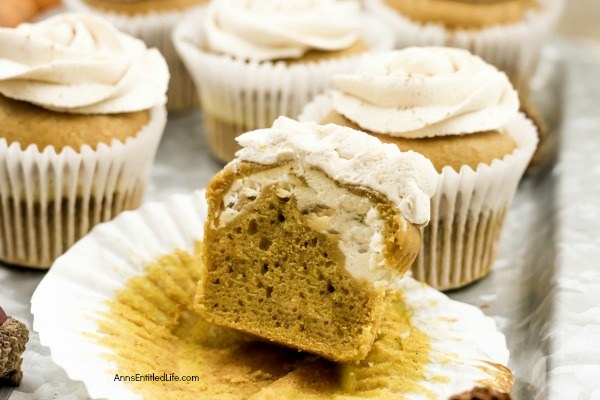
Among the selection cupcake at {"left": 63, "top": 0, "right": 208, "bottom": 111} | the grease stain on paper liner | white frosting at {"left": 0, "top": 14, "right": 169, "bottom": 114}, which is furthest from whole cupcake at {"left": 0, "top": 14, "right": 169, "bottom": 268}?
cupcake at {"left": 63, "top": 0, "right": 208, "bottom": 111}

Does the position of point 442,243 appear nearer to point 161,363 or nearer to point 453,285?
point 453,285

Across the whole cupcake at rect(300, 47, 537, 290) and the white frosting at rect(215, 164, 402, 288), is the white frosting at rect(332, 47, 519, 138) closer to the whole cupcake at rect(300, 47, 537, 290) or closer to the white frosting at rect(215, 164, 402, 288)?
the whole cupcake at rect(300, 47, 537, 290)

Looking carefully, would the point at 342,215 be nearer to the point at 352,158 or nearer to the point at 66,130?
the point at 352,158

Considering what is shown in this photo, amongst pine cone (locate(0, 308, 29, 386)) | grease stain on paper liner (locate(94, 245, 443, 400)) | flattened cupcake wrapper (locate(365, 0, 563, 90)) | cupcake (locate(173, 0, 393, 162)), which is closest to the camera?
grease stain on paper liner (locate(94, 245, 443, 400))

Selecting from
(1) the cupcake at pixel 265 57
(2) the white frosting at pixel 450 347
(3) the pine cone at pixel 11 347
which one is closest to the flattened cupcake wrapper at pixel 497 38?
(1) the cupcake at pixel 265 57

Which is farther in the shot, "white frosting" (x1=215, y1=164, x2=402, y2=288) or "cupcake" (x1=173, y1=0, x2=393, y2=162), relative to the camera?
"cupcake" (x1=173, y1=0, x2=393, y2=162)


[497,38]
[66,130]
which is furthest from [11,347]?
[497,38]
